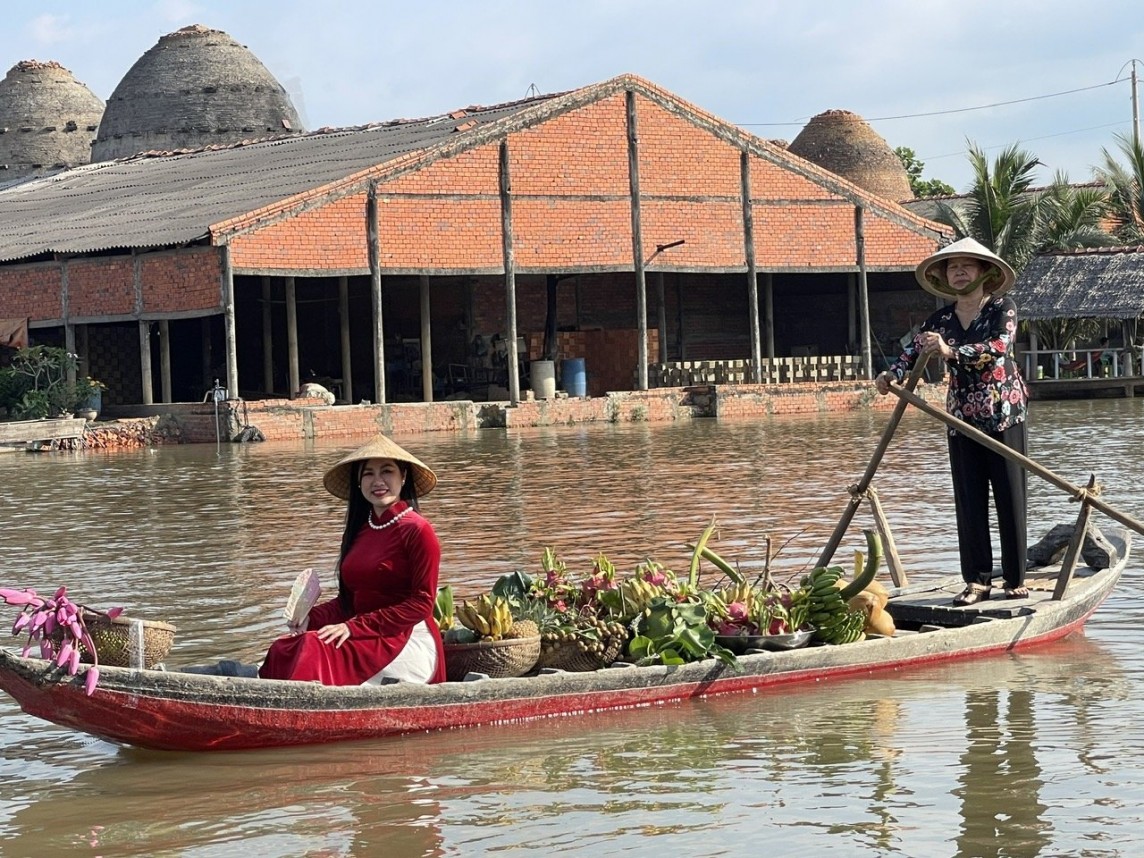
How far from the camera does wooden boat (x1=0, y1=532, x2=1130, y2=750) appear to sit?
6.81 metres

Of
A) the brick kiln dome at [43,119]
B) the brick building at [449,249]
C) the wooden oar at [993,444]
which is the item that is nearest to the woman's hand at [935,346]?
the wooden oar at [993,444]

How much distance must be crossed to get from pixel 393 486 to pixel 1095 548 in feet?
15.1

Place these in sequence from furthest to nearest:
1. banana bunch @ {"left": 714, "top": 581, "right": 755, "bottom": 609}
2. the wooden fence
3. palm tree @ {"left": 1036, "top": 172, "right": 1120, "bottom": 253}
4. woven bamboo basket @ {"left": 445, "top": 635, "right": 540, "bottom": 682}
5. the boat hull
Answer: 1. palm tree @ {"left": 1036, "top": 172, "right": 1120, "bottom": 253}
2. the wooden fence
3. banana bunch @ {"left": 714, "top": 581, "right": 755, "bottom": 609}
4. woven bamboo basket @ {"left": 445, "top": 635, "right": 540, "bottom": 682}
5. the boat hull

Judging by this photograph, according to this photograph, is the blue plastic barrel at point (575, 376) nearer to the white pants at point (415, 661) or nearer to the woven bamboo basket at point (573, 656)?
the woven bamboo basket at point (573, 656)

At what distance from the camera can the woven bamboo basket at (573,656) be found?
26.1 feet

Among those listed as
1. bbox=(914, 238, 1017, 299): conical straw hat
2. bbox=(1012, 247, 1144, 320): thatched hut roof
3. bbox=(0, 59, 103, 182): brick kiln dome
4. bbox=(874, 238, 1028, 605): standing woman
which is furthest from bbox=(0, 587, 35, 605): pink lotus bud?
bbox=(0, 59, 103, 182): brick kiln dome

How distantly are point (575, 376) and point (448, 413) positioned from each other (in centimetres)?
438

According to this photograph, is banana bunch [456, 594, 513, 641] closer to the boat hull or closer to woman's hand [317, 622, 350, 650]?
the boat hull

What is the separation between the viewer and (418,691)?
7.27m

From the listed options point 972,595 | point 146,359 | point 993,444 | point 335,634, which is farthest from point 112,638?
point 146,359

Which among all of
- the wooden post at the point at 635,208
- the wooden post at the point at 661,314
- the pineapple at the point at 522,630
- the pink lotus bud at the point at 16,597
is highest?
the wooden post at the point at 635,208

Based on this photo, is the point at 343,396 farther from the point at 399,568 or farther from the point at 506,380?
the point at 399,568

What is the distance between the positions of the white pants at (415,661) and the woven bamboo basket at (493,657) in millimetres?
211

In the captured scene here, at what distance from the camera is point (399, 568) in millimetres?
7301
